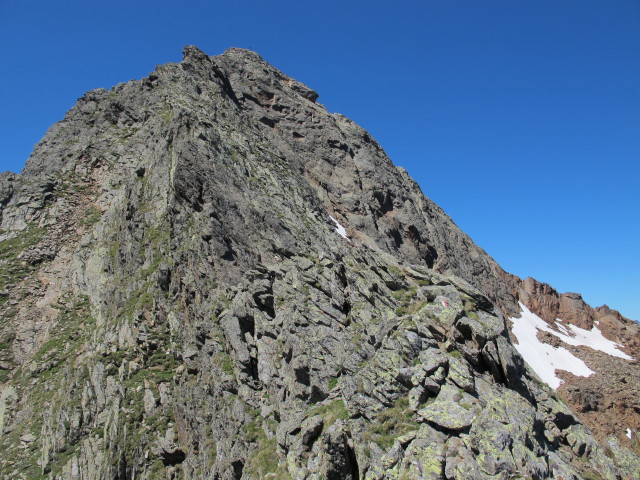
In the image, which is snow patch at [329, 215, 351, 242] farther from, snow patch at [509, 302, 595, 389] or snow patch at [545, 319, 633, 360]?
snow patch at [545, 319, 633, 360]

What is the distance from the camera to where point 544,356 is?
54031 millimetres

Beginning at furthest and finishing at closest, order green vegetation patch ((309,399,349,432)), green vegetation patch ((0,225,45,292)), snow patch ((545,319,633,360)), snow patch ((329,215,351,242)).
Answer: snow patch ((545,319,633,360)) → snow patch ((329,215,351,242)) → green vegetation patch ((0,225,45,292)) → green vegetation patch ((309,399,349,432))

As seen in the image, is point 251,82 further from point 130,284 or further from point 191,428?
point 191,428

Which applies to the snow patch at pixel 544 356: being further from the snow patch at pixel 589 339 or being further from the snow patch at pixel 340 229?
the snow patch at pixel 340 229

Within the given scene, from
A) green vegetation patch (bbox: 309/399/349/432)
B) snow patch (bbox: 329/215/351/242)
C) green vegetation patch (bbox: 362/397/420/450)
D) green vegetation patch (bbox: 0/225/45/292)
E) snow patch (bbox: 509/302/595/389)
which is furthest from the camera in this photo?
snow patch (bbox: 329/215/351/242)

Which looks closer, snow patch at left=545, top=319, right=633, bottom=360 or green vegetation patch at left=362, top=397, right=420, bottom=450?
green vegetation patch at left=362, top=397, right=420, bottom=450

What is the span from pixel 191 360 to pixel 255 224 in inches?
484

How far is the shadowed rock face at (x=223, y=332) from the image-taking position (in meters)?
14.0

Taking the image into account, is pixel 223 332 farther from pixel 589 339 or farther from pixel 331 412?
pixel 589 339

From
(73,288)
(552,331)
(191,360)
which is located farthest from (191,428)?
(552,331)

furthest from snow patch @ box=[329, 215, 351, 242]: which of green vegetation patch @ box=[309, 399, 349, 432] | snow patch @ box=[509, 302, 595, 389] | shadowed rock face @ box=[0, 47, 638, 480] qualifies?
green vegetation patch @ box=[309, 399, 349, 432]

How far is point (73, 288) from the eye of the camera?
1479 inches

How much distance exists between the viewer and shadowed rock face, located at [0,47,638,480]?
1398 centimetres

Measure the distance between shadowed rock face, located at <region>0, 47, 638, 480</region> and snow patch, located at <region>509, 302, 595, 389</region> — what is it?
890 centimetres
